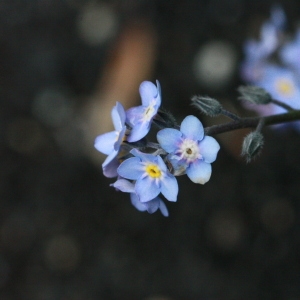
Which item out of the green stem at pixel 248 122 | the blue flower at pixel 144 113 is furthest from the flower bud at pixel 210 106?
the blue flower at pixel 144 113

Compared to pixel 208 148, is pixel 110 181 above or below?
below

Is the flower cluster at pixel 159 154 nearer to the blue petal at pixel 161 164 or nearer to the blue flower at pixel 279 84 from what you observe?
the blue petal at pixel 161 164

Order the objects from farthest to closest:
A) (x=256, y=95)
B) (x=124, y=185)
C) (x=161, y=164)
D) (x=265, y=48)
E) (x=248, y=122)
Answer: (x=265, y=48) → (x=256, y=95) → (x=248, y=122) → (x=124, y=185) → (x=161, y=164)

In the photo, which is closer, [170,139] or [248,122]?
[170,139]

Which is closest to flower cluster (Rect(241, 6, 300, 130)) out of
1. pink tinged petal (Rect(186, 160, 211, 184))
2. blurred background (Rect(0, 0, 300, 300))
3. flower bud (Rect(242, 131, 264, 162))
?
blurred background (Rect(0, 0, 300, 300))

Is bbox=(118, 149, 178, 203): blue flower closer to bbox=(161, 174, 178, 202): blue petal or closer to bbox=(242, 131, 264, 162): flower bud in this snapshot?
bbox=(161, 174, 178, 202): blue petal

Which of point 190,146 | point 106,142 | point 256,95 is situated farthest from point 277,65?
point 190,146

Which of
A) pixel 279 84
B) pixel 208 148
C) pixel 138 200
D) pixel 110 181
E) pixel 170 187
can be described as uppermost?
pixel 208 148

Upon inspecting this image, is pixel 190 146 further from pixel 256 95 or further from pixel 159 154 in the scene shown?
pixel 256 95

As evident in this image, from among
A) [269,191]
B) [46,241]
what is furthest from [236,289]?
[46,241]
